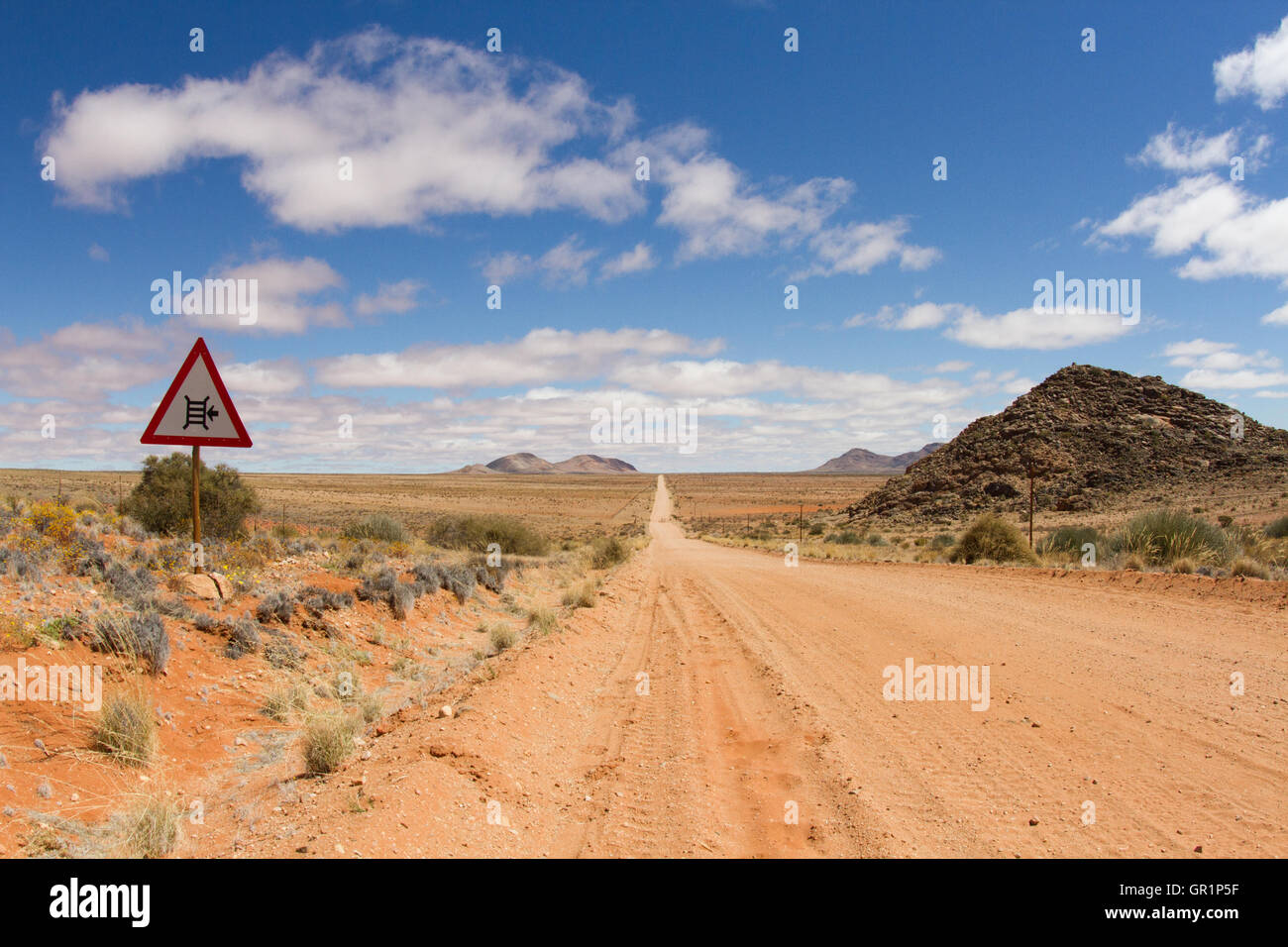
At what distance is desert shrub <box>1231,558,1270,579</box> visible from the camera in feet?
46.4

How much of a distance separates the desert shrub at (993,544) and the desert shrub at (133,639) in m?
22.4

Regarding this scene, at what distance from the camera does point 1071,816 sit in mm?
4453

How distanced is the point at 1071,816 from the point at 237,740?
636 centimetres

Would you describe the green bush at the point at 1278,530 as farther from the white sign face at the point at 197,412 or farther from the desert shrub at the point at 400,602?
the white sign face at the point at 197,412

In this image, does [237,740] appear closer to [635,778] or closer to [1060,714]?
[635,778]

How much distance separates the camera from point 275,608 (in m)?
8.40

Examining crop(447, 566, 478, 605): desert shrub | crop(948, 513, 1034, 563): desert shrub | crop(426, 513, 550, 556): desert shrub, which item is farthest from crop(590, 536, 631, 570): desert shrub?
crop(948, 513, 1034, 563): desert shrub

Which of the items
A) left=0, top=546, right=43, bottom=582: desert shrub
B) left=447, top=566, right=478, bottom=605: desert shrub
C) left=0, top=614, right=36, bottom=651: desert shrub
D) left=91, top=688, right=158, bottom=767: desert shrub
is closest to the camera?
left=91, top=688, right=158, bottom=767: desert shrub

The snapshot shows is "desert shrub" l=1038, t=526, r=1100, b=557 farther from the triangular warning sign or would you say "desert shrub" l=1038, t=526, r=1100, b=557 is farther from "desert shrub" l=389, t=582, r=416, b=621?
the triangular warning sign

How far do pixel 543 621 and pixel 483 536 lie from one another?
15.6m

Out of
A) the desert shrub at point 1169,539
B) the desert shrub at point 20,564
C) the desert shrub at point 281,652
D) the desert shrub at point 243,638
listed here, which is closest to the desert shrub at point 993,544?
the desert shrub at point 1169,539

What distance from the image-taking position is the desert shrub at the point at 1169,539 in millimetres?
17375

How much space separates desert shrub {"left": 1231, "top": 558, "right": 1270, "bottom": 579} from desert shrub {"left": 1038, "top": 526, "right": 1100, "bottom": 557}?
26.6 feet

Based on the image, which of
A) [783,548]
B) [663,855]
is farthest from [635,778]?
[783,548]
